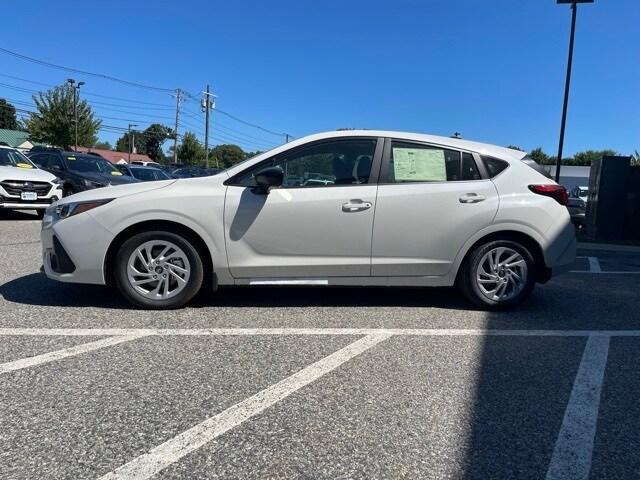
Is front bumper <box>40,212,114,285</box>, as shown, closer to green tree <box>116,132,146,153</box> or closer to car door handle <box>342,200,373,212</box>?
car door handle <box>342,200,373,212</box>

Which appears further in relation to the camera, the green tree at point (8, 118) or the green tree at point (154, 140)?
the green tree at point (154, 140)

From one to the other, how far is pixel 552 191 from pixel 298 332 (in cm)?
280

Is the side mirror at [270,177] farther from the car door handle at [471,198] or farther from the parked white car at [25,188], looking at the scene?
the parked white car at [25,188]

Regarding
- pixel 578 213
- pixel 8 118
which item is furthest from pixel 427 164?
pixel 8 118

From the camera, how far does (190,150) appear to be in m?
73.4

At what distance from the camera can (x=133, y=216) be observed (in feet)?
15.1

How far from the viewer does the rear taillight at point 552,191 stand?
505cm

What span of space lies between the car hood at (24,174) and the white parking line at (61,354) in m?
8.79

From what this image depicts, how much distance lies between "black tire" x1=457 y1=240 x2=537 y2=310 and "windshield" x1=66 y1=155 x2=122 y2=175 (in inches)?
437

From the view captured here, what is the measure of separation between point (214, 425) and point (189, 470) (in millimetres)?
406

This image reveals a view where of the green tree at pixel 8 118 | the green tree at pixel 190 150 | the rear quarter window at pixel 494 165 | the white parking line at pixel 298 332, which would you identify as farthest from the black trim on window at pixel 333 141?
the green tree at pixel 8 118

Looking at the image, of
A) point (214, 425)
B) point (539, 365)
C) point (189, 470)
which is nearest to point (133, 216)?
point (214, 425)

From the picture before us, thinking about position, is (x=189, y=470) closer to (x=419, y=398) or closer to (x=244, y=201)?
(x=419, y=398)

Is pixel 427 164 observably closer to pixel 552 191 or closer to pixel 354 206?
pixel 354 206
